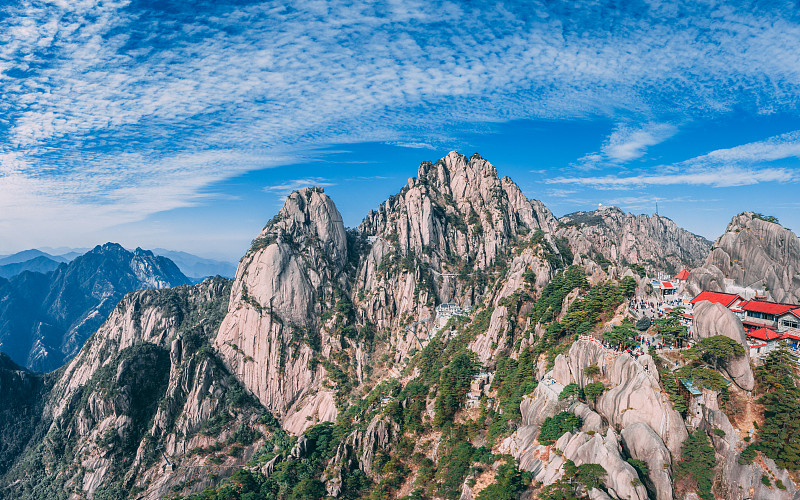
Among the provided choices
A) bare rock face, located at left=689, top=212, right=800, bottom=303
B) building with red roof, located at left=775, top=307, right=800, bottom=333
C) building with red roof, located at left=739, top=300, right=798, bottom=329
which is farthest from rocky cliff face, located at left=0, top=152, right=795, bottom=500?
bare rock face, located at left=689, top=212, right=800, bottom=303

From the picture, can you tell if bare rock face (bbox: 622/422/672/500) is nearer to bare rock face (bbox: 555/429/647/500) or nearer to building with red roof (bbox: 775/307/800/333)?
bare rock face (bbox: 555/429/647/500)

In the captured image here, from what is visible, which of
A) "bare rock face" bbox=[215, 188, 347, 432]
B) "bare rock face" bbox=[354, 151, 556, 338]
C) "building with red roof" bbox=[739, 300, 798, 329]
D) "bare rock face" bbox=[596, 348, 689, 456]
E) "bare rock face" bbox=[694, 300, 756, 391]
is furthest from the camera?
"bare rock face" bbox=[354, 151, 556, 338]

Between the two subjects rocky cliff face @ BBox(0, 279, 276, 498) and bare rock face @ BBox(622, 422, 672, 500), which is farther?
rocky cliff face @ BBox(0, 279, 276, 498)

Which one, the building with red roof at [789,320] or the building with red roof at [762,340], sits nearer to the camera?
the building with red roof at [762,340]

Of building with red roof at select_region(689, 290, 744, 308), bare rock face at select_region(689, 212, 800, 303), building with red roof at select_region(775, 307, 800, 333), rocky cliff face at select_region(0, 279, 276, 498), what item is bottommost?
rocky cliff face at select_region(0, 279, 276, 498)

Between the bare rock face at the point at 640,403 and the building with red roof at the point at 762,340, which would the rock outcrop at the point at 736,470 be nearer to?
the bare rock face at the point at 640,403

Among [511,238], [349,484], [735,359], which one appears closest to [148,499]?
[349,484]

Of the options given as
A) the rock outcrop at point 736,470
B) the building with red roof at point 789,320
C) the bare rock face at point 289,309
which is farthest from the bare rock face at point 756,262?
the bare rock face at point 289,309
